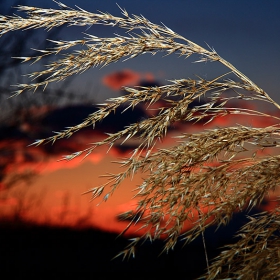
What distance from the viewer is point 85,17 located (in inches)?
87.4

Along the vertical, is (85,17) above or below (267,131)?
above

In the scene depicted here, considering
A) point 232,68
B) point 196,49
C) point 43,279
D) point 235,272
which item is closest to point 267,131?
point 232,68

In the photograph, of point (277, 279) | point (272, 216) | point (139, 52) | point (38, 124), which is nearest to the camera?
point (277, 279)

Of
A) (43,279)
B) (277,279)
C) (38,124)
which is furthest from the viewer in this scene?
(38,124)

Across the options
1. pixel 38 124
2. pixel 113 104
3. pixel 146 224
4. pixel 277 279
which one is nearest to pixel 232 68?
pixel 113 104

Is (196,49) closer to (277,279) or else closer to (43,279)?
(277,279)

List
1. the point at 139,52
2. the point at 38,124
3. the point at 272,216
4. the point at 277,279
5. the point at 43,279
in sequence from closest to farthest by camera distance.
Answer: the point at 277,279, the point at 272,216, the point at 139,52, the point at 43,279, the point at 38,124

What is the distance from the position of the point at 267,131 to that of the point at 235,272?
2.02 feet

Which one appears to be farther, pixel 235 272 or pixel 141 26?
pixel 141 26

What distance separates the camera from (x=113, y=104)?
2076 millimetres

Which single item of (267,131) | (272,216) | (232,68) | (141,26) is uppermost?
(141,26)

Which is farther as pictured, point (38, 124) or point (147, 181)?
point (38, 124)

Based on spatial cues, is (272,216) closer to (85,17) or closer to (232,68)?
(232,68)

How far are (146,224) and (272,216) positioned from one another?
51cm
